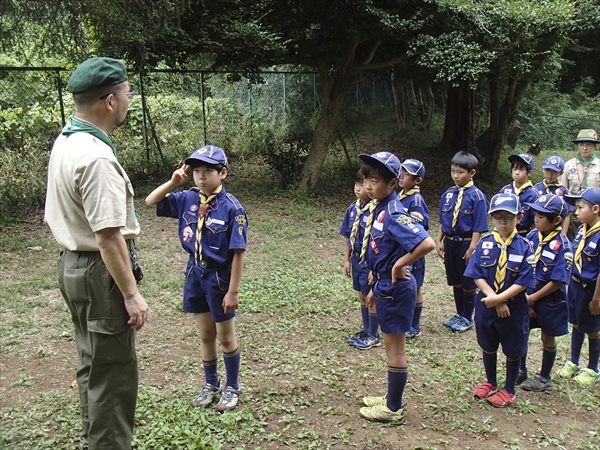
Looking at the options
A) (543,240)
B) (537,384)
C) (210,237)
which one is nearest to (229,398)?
(210,237)

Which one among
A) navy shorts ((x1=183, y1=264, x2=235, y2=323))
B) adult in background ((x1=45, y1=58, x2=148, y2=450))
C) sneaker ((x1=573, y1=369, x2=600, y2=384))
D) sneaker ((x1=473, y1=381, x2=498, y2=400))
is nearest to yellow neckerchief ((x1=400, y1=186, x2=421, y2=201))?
sneaker ((x1=473, y1=381, x2=498, y2=400))

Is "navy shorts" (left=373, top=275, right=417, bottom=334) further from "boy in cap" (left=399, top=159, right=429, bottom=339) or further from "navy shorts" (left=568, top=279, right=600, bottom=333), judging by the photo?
"navy shorts" (left=568, top=279, right=600, bottom=333)

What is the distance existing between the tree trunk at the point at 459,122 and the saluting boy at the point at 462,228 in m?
10.8

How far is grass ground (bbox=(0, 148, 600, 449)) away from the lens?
142 inches

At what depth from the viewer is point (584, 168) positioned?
Answer: 723 cm

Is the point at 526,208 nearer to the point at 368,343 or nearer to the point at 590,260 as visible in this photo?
the point at 590,260

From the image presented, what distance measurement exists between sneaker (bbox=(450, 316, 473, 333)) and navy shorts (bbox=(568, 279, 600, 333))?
1259 mm

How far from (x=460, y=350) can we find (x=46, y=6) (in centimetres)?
748

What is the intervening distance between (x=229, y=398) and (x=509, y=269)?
2.26 m

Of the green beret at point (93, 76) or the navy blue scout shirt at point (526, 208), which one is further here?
the navy blue scout shirt at point (526, 208)

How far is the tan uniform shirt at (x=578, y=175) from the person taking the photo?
7094mm

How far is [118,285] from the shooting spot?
8.57 ft

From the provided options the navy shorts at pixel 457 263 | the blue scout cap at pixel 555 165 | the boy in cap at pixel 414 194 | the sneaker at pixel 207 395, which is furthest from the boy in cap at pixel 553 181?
the sneaker at pixel 207 395

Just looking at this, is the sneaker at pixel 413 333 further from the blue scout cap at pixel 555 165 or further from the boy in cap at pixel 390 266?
the blue scout cap at pixel 555 165
